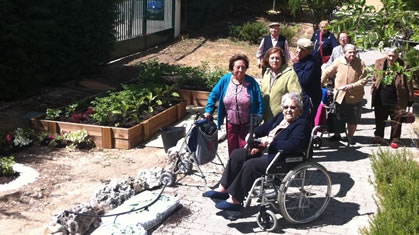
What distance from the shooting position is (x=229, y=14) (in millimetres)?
25891

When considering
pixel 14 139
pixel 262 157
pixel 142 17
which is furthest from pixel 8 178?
→ pixel 142 17

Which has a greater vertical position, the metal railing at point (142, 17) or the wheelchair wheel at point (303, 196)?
the metal railing at point (142, 17)

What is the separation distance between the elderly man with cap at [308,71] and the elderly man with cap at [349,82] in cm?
100

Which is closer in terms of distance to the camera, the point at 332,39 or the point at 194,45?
the point at 332,39

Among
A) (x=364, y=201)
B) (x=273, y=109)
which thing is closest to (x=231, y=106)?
(x=273, y=109)

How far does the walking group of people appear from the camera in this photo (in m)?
5.08

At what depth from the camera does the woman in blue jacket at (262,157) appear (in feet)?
16.4

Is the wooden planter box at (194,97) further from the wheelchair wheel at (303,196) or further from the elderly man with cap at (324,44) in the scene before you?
the wheelchair wheel at (303,196)

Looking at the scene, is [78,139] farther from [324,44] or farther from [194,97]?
[324,44]

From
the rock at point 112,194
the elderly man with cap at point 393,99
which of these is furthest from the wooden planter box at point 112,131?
the elderly man with cap at point 393,99

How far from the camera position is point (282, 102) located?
5.30 metres

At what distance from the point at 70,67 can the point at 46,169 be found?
5163 mm

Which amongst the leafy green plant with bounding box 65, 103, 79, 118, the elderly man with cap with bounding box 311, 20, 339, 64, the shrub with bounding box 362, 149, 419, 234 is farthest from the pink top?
the elderly man with cap with bounding box 311, 20, 339, 64

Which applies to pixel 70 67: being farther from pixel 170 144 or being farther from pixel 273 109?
pixel 273 109
